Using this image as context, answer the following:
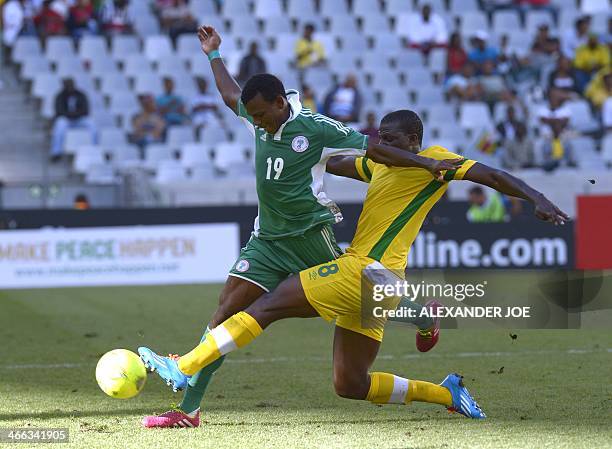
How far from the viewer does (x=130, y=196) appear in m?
19.8

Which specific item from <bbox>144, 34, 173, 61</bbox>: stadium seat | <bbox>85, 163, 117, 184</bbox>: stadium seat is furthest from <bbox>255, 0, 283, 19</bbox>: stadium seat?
<bbox>85, 163, 117, 184</bbox>: stadium seat

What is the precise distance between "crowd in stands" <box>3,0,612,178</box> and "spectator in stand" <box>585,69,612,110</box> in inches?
0.8

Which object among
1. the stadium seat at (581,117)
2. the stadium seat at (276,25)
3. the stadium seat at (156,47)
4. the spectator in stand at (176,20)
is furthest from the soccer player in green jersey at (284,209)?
the stadium seat at (276,25)

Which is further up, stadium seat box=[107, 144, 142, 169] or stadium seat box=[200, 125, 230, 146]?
stadium seat box=[200, 125, 230, 146]

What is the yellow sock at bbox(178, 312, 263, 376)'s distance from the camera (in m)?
6.85

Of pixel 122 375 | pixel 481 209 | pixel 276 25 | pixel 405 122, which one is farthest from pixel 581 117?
pixel 122 375

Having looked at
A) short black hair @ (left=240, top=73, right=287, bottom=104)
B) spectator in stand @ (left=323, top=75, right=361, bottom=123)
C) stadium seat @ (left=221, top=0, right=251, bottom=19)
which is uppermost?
stadium seat @ (left=221, top=0, right=251, bottom=19)

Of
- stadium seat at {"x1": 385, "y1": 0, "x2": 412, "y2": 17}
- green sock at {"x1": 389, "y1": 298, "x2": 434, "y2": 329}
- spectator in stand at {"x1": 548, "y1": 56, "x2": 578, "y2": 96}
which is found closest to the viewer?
green sock at {"x1": 389, "y1": 298, "x2": 434, "y2": 329}

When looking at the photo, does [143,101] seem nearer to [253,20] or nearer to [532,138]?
[253,20]

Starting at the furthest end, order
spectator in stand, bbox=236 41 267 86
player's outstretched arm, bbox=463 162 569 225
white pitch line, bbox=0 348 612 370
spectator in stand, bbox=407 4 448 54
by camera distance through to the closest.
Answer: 1. spectator in stand, bbox=407 4 448 54
2. spectator in stand, bbox=236 41 267 86
3. white pitch line, bbox=0 348 612 370
4. player's outstretched arm, bbox=463 162 569 225

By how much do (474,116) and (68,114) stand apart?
7.96 meters

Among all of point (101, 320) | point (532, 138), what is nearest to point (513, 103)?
point (532, 138)

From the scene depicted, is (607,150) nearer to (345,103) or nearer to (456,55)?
(456,55)

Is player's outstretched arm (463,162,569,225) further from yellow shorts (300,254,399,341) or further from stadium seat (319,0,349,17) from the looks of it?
stadium seat (319,0,349,17)
